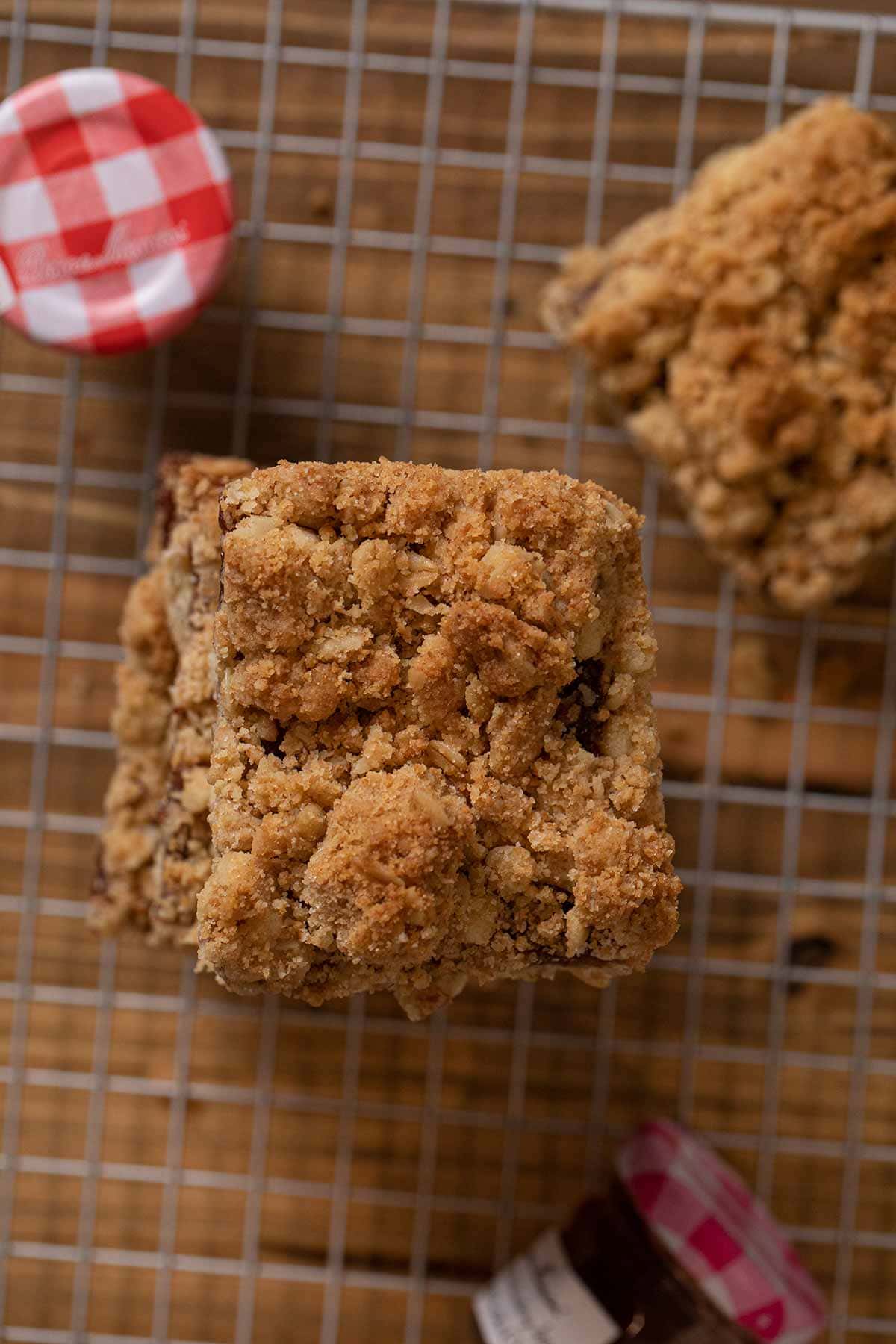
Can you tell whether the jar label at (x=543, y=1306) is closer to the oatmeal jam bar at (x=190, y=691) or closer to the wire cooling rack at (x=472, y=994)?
the wire cooling rack at (x=472, y=994)

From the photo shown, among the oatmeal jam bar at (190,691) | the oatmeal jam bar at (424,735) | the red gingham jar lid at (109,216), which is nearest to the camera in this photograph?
the oatmeal jam bar at (424,735)

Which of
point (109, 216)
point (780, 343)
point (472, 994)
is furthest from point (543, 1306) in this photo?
point (109, 216)

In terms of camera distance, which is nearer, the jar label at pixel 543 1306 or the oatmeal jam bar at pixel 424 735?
the oatmeal jam bar at pixel 424 735

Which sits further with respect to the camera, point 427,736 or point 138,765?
point 138,765

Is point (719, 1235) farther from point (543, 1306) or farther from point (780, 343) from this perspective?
point (780, 343)

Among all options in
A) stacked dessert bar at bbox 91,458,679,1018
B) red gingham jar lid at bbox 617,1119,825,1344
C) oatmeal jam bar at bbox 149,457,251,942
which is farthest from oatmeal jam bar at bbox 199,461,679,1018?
red gingham jar lid at bbox 617,1119,825,1344

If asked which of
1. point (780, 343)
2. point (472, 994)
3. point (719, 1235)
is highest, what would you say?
point (780, 343)

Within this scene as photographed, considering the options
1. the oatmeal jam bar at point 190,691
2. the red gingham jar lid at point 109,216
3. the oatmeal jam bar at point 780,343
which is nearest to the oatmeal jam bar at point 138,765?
the oatmeal jam bar at point 190,691
